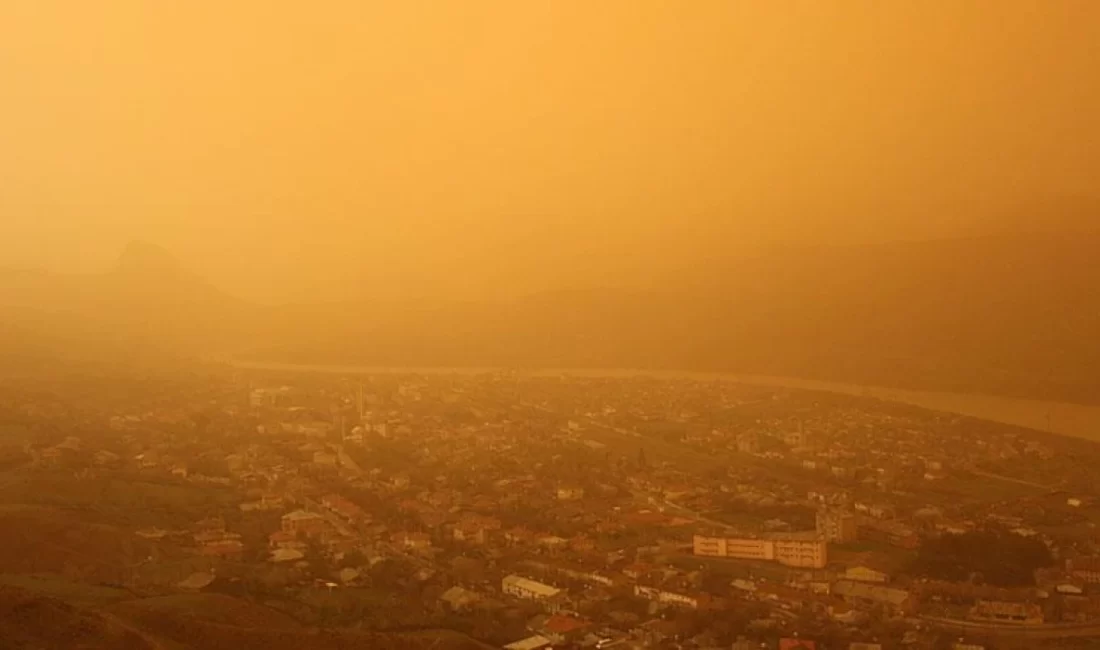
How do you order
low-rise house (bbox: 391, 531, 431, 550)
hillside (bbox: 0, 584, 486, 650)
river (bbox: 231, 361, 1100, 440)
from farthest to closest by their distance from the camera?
river (bbox: 231, 361, 1100, 440), low-rise house (bbox: 391, 531, 431, 550), hillside (bbox: 0, 584, 486, 650)

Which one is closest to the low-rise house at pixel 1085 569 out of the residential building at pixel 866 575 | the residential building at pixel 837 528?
the residential building at pixel 866 575

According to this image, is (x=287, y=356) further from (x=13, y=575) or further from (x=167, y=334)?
(x=13, y=575)

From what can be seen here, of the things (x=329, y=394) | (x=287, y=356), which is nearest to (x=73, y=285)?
(x=287, y=356)

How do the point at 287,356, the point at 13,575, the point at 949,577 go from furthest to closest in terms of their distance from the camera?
the point at 287,356 < the point at 949,577 < the point at 13,575

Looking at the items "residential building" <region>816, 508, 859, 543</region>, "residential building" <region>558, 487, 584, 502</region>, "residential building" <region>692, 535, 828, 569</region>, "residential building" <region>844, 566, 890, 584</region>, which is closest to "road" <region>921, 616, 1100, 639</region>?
"residential building" <region>844, 566, 890, 584</region>

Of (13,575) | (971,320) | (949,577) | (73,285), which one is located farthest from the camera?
(73,285)

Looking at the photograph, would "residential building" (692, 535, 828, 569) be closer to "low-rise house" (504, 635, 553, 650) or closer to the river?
"low-rise house" (504, 635, 553, 650)

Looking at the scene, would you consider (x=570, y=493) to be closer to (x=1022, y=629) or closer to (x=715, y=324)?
(x=1022, y=629)
